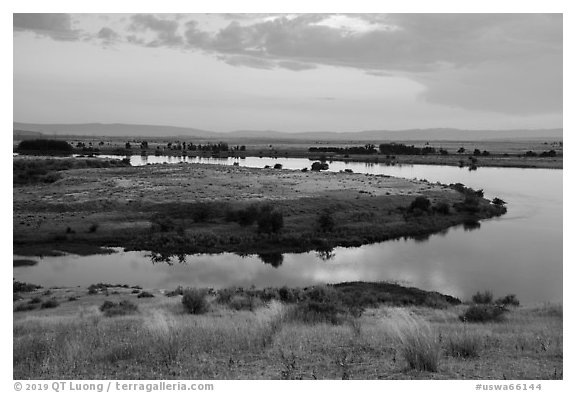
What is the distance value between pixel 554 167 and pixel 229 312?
81396mm

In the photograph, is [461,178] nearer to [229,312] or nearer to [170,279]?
[170,279]

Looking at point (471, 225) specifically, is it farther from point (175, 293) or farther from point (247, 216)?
point (175, 293)

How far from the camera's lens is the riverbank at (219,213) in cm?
3036

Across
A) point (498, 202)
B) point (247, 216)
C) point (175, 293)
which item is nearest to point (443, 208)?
point (498, 202)

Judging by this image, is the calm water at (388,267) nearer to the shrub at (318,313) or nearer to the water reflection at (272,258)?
the water reflection at (272,258)

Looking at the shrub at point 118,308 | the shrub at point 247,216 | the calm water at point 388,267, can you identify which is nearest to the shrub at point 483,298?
the calm water at point 388,267

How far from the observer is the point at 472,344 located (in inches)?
296

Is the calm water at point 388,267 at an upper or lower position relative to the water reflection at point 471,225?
→ lower

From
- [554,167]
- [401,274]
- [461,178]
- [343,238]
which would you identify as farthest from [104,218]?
[554,167]

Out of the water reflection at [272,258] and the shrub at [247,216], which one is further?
the shrub at [247,216]

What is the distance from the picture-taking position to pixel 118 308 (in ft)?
51.1

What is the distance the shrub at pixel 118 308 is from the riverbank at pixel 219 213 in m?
12.4

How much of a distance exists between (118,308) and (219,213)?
21.6 meters
